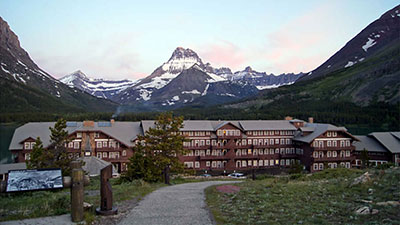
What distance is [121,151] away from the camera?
68.3 metres

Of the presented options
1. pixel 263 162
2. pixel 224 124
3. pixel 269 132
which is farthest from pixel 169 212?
pixel 269 132

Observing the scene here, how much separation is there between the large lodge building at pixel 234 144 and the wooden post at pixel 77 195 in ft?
183

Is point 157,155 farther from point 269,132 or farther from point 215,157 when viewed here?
point 269,132

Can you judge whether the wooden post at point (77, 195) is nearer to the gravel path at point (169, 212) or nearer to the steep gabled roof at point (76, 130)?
the gravel path at point (169, 212)

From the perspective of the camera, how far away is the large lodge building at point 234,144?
67438 mm

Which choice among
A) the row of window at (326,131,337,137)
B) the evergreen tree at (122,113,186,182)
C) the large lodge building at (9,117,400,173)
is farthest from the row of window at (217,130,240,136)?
the evergreen tree at (122,113,186,182)

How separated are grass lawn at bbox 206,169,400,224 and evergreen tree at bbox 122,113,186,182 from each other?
12520mm

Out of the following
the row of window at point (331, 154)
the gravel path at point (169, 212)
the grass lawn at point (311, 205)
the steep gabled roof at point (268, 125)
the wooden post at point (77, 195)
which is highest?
the steep gabled roof at point (268, 125)

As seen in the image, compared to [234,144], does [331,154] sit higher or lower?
lower

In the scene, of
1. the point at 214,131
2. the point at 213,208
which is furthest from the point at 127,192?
the point at 214,131

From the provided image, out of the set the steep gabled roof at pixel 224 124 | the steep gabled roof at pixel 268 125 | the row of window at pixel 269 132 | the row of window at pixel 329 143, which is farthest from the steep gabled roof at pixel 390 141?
the steep gabled roof at pixel 224 124

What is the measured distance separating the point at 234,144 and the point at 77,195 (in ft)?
208

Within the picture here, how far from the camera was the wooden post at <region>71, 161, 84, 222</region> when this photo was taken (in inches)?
486

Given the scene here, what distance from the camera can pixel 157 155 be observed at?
1394 inches
